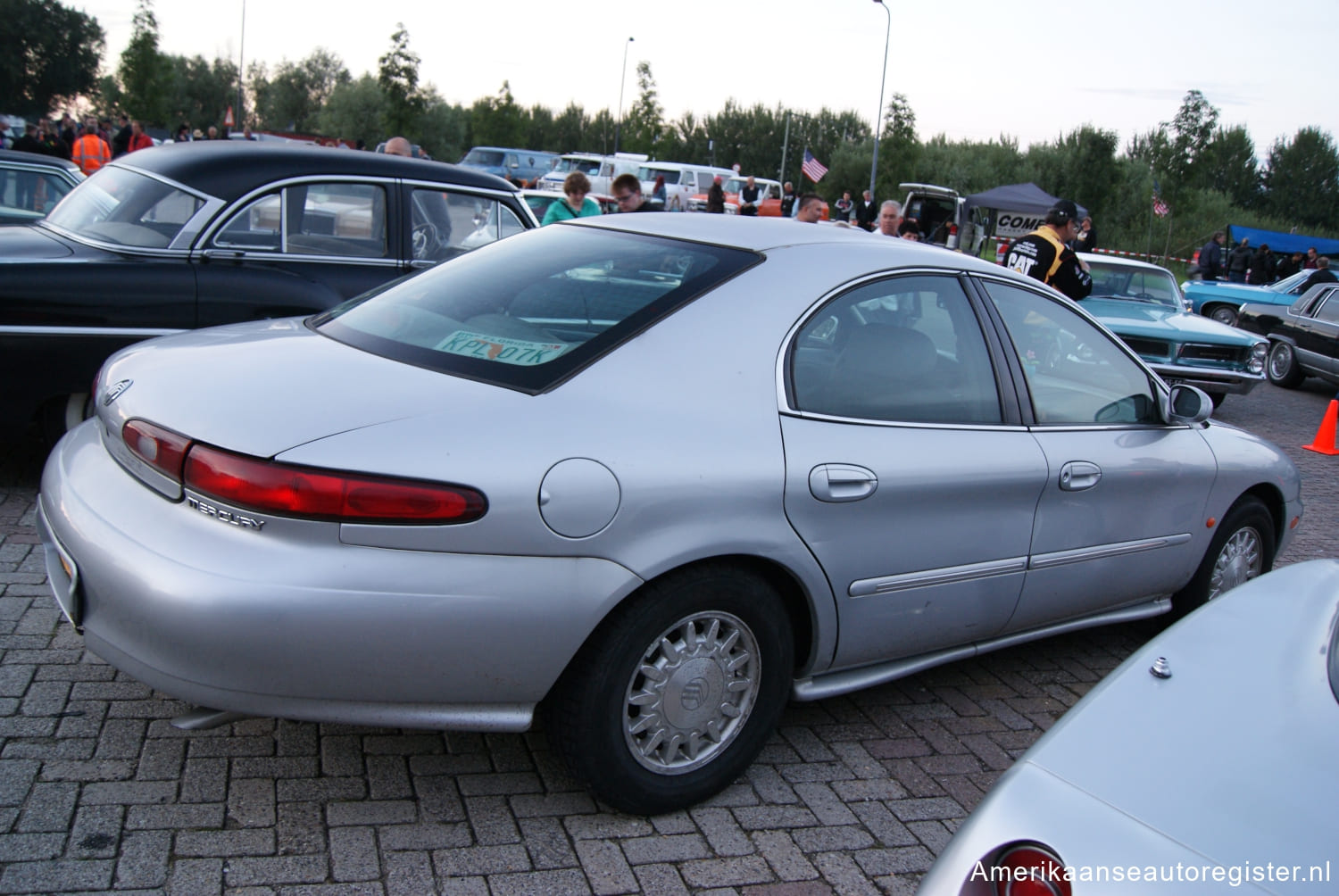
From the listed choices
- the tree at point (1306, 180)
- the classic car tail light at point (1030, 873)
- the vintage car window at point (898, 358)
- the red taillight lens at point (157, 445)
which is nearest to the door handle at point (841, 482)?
the vintage car window at point (898, 358)

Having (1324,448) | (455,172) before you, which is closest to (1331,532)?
(1324,448)

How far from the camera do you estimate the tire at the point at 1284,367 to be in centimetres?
1456

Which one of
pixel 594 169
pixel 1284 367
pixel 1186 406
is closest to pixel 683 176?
pixel 594 169

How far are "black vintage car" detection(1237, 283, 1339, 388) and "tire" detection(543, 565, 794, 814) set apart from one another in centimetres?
1282

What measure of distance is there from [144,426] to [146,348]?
0.65 m

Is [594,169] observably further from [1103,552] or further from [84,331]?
[1103,552]

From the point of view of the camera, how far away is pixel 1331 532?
711cm

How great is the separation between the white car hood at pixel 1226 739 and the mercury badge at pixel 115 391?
247cm

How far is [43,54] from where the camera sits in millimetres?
61531

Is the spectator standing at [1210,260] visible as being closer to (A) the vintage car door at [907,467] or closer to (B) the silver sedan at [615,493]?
(B) the silver sedan at [615,493]

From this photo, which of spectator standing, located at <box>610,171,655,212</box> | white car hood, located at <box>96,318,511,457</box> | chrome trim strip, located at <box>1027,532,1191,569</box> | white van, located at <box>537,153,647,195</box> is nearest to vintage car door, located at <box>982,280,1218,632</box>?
chrome trim strip, located at <box>1027,532,1191,569</box>

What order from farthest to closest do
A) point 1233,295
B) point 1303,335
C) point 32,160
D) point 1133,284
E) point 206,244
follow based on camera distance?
point 1233,295
point 1303,335
point 1133,284
point 32,160
point 206,244

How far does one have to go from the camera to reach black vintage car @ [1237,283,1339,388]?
13508 mm

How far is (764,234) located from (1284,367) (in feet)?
45.5
